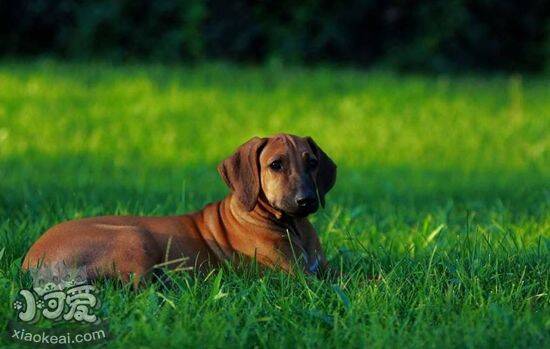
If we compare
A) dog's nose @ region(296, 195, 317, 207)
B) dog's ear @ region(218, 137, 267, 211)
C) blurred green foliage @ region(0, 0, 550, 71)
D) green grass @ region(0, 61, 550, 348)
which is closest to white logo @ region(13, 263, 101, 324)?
green grass @ region(0, 61, 550, 348)

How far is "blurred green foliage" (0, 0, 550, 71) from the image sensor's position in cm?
1928

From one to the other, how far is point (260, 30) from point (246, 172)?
44.7 ft

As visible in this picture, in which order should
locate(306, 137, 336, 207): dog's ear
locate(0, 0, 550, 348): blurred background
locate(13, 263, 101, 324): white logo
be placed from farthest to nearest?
locate(306, 137, 336, 207): dog's ear, locate(0, 0, 550, 348): blurred background, locate(13, 263, 101, 324): white logo

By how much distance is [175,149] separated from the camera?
12.5 meters

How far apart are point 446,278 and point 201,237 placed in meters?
1.51

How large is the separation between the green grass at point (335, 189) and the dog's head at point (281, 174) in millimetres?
430

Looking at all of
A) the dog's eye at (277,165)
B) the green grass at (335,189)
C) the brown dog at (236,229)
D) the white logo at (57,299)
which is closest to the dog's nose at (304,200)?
the brown dog at (236,229)

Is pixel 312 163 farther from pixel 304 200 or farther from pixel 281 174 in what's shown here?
pixel 304 200

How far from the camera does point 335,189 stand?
1045 cm

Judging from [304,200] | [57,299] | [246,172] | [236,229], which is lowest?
[57,299]

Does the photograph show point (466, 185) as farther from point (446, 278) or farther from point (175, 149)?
point (446, 278)

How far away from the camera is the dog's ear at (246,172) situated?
6.08 meters

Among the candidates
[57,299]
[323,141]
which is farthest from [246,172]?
[323,141]

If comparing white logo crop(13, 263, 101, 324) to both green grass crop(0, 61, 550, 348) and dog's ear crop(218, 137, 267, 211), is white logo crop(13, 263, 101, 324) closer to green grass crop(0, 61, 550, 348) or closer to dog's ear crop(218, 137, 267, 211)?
green grass crop(0, 61, 550, 348)
